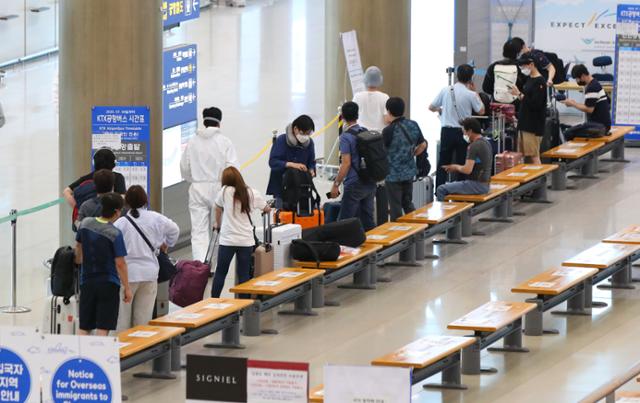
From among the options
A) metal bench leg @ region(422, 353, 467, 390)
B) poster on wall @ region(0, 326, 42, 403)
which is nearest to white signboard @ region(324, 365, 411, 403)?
poster on wall @ region(0, 326, 42, 403)

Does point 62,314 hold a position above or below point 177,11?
below

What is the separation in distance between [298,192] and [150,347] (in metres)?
4.07

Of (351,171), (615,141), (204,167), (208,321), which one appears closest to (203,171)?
(204,167)

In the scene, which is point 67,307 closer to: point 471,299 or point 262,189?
point 471,299

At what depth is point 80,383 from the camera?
7984 mm

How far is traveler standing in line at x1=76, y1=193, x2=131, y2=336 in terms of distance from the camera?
38.1 feet

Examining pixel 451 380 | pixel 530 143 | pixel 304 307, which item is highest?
pixel 530 143

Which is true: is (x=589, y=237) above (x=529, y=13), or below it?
below

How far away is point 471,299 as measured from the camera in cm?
1409

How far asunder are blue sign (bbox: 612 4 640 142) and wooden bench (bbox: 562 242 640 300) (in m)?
6.44

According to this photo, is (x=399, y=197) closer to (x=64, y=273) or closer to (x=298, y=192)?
(x=298, y=192)

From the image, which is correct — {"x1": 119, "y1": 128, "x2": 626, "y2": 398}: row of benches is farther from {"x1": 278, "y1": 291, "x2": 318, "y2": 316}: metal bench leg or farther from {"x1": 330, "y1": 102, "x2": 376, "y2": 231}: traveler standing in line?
{"x1": 330, "y1": 102, "x2": 376, "y2": 231}: traveler standing in line

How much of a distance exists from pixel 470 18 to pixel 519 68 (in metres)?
3.73

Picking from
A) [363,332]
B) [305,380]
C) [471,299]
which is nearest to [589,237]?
[471,299]
